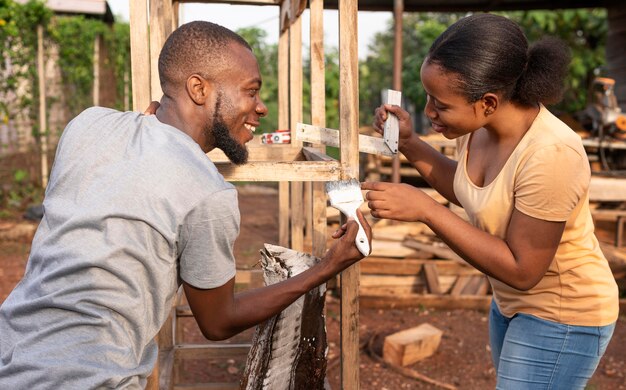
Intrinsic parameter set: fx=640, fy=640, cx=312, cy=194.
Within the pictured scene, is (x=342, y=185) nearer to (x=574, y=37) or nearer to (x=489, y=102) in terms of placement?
(x=489, y=102)

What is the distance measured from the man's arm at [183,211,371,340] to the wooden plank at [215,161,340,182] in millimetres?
259

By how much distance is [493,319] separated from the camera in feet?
7.29

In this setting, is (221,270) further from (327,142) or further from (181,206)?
(327,142)

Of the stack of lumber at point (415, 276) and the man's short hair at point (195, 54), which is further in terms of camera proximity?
the stack of lumber at point (415, 276)

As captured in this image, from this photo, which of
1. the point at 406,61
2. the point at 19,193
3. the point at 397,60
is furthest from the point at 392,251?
the point at 406,61

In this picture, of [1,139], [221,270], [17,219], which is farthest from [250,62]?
[1,139]

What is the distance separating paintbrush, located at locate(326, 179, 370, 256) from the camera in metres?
1.99

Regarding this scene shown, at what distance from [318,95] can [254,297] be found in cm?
127

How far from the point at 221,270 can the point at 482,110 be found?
3.06 feet

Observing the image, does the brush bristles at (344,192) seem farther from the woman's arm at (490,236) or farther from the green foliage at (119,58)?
the green foliage at (119,58)

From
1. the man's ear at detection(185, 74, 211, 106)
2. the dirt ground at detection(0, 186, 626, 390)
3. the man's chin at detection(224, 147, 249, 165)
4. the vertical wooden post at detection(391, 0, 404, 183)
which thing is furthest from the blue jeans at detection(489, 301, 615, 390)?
the vertical wooden post at detection(391, 0, 404, 183)

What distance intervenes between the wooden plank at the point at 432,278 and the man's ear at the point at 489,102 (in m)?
3.89

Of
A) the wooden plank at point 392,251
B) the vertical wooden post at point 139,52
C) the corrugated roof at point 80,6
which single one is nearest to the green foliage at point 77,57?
the corrugated roof at point 80,6

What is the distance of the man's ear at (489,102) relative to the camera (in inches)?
75.0
